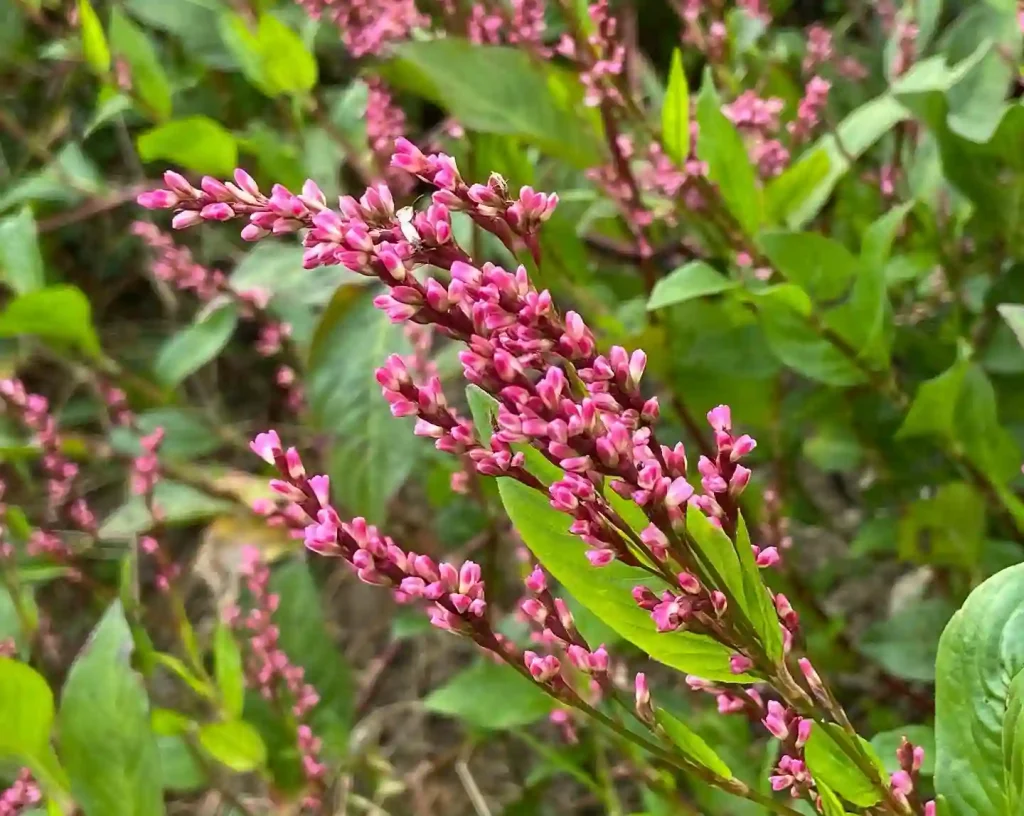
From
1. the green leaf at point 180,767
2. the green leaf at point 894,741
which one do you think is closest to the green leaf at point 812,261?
the green leaf at point 894,741

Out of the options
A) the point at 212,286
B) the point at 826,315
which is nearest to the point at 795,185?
the point at 826,315

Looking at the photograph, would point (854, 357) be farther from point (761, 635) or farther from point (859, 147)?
point (761, 635)

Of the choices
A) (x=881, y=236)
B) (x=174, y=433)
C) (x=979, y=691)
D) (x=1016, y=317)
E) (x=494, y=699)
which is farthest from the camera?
(x=174, y=433)

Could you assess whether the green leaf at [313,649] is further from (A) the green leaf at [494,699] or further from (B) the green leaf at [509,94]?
(B) the green leaf at [509,94]

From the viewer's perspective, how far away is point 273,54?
75 cm

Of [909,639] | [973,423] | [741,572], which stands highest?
[741,572]

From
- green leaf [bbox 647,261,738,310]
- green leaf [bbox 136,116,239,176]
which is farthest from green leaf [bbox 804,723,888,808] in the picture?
green leaf [bbox 136,116,239,176]

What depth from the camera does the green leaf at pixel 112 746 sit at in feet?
1.58

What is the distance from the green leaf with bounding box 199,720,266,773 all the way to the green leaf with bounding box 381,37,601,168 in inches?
15.3

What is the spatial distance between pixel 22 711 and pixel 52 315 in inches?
14.9

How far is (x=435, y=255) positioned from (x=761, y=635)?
15 cm

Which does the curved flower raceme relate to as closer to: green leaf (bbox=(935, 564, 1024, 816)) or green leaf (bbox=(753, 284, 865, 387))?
green leaf (bbox=(935, 564, 1024, 816))

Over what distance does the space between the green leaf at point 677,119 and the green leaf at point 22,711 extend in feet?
1.42

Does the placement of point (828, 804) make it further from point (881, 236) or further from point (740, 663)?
point (881, 236)
